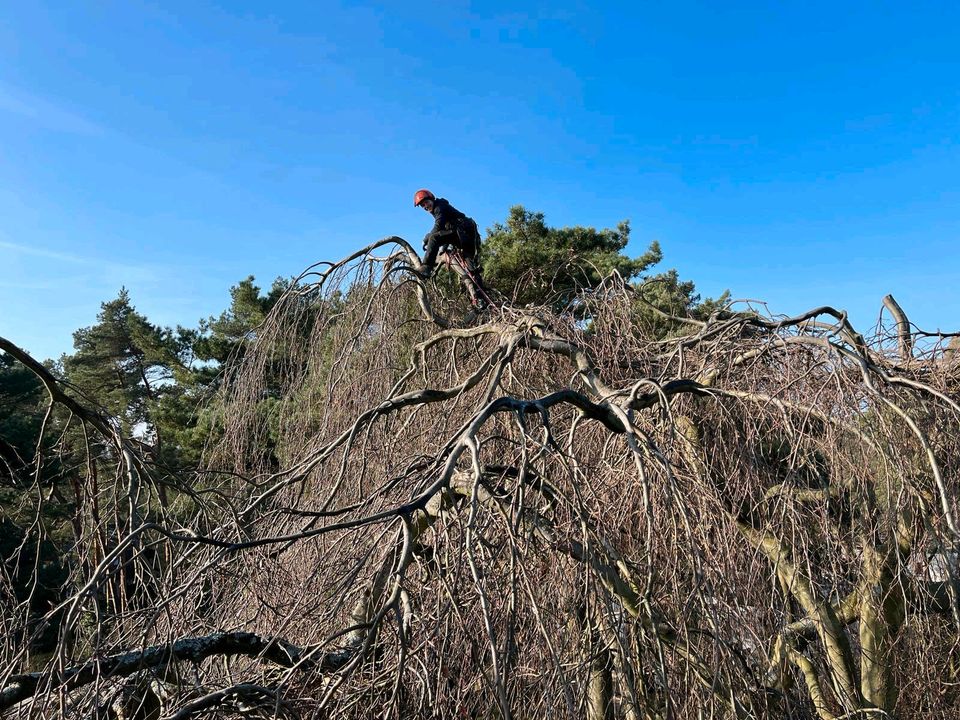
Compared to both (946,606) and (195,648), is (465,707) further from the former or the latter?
(946,606)

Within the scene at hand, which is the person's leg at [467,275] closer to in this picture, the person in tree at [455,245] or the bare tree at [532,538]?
the person in tree at [455,245]

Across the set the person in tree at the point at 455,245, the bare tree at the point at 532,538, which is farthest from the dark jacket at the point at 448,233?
the bare tree at the point at 532,538

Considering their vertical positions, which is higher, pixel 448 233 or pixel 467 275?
A: pixel 448 233

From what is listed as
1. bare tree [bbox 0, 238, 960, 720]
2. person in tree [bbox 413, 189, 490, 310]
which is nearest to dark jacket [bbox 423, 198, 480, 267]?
person in tree [bbox 413, 189, 490, 310]

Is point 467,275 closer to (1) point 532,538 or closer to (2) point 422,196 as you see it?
(2) point 422,196

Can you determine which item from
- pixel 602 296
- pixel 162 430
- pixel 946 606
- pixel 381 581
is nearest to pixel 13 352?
pixel 381 581

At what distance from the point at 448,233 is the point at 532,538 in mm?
2870

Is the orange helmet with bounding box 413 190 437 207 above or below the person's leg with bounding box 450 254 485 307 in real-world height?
above

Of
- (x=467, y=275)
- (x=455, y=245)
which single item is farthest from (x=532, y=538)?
(x=455, y=245)

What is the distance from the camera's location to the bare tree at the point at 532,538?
1.76 meters

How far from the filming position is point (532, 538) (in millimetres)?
1935

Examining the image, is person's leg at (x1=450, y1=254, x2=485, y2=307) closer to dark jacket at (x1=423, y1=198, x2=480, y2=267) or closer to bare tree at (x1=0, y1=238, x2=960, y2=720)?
dark jacket at (x1=423, y1=198, x2=480, y2=267)

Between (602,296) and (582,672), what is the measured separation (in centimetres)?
232

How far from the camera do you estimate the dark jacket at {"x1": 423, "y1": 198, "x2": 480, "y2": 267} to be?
14.5 feet
